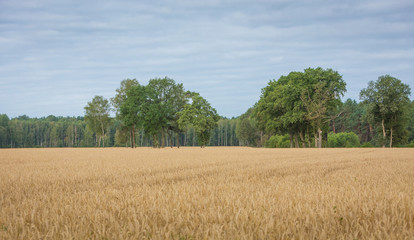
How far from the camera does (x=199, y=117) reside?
57844 millimetres

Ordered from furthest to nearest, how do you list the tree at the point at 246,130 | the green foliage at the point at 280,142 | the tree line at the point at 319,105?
the tree at the point at 246,130
the green foliage at the point at 280,142
the tree line at the point at 319,105

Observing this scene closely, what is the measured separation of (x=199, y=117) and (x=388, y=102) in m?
36.0

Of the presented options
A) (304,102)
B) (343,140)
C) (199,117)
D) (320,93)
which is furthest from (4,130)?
(343,140)

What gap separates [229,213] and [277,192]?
1.96m

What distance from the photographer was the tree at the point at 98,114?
80.6 meters

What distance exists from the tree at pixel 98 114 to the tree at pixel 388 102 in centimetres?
6287

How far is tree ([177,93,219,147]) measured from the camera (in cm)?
5716

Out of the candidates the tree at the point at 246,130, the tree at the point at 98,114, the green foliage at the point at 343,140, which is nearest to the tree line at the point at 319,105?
the green foliage at the point at 343,140

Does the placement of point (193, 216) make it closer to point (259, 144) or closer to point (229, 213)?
point (229, 213)

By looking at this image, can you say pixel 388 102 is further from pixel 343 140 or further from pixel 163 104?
pixel 163 104

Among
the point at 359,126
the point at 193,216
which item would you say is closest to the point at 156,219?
the point at 193,216

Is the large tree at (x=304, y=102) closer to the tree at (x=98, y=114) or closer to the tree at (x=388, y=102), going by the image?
the tree at (x=388, y=102)

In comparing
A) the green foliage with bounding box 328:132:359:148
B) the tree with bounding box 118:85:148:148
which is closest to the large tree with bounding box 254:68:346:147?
the tree with bounding box 118:85:148:148

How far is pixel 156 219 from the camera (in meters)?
3.71
